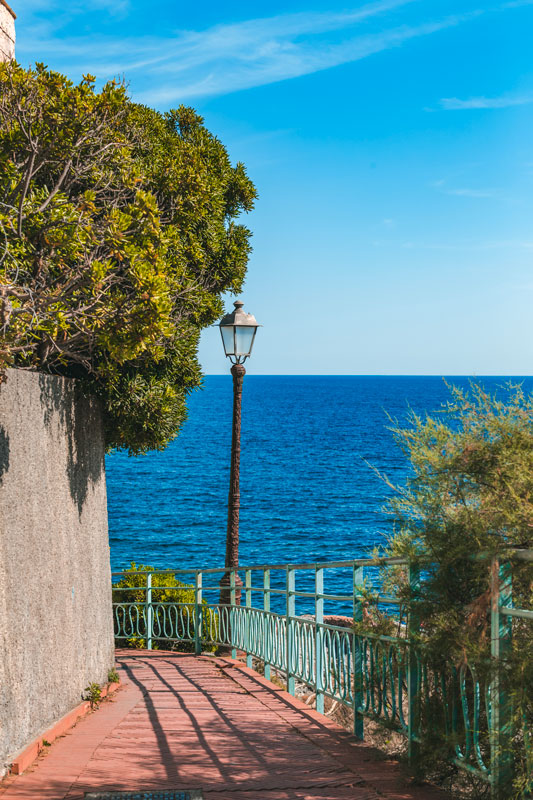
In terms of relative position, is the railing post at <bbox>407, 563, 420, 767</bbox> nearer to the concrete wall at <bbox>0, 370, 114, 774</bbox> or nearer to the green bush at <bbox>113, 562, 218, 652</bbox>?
the concrete wall at <bbox>0, 370, 114, 774</bbox>

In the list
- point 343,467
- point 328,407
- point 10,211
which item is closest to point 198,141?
point 10,211

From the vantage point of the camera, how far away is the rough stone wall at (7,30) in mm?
8891

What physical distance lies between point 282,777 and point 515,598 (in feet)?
6.17

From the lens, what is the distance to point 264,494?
5031cm

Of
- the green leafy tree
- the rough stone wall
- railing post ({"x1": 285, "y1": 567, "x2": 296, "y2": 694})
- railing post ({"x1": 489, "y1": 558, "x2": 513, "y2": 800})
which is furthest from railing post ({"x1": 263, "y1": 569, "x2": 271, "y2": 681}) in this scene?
the rough stone wall

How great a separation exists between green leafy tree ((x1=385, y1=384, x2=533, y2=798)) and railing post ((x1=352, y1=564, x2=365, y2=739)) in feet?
2.18

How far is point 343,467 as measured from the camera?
61125mm

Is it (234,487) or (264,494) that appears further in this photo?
(264,494)

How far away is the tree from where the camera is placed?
19.4ft

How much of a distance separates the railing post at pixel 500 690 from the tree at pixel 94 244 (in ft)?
10.4

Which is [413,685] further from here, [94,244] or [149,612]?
[149,612]

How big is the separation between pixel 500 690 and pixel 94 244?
4.85m

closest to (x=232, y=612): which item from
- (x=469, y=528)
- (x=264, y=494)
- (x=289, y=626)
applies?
(x=289, y=626)

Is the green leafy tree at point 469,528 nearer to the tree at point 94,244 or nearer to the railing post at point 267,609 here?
the tree at point 94,244
